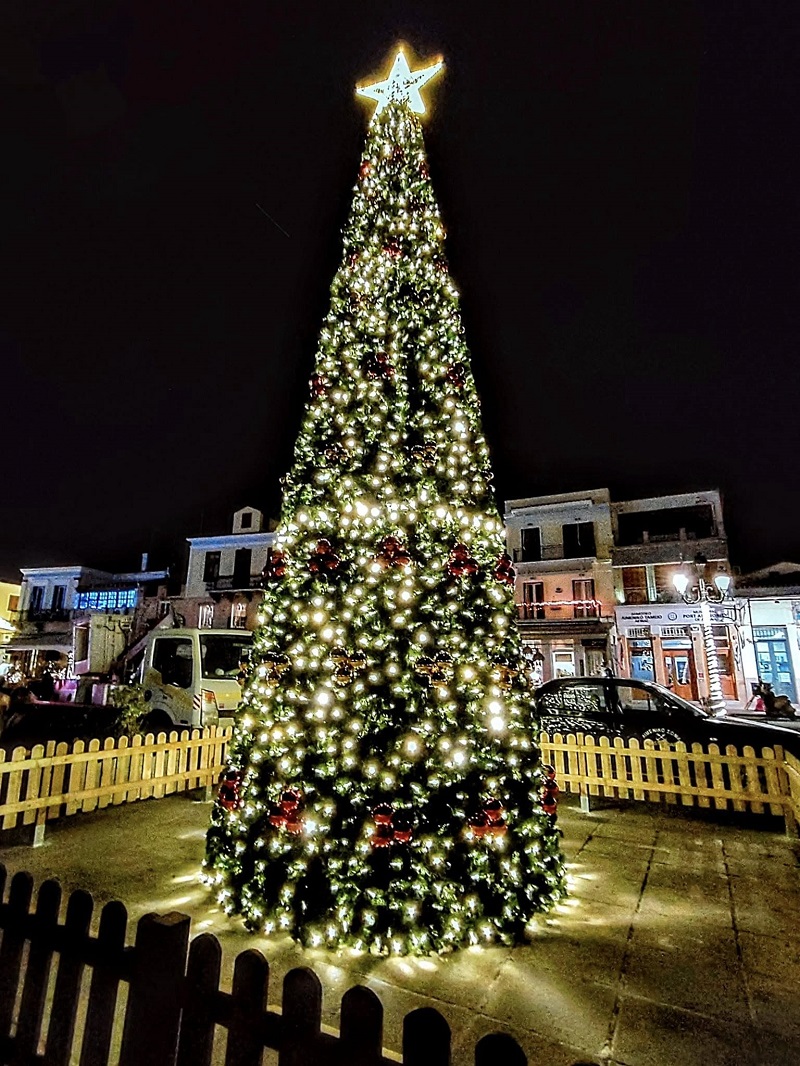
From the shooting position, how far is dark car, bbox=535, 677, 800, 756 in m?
8.89

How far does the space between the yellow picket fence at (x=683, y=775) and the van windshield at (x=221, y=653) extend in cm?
713

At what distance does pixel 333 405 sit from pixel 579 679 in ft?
26.5

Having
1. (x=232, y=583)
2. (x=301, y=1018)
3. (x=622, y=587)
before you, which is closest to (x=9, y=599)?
(x=232, y=583)

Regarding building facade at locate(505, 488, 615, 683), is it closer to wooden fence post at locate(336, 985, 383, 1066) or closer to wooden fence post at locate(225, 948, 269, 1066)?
wooden fence post at locate(225, 948, 269, 1066)

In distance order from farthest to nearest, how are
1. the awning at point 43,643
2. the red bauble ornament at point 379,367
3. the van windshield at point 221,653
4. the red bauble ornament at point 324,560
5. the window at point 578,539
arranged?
the awning at point 43,643, the window at point 578,539, the van windshield at point 221,653, the red bauble ornament at point 379,367, the red bauble ornament at point 324,560

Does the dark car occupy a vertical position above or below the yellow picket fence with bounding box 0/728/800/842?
above

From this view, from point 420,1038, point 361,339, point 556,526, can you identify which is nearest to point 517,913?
point 420,1038

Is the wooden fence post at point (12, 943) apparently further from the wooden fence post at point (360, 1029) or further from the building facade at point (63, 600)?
the building facade at point (63, 600)

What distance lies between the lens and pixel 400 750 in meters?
3.99

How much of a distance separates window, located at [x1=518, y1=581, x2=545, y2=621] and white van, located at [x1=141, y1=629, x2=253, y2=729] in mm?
18833

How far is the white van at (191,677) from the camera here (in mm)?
11258

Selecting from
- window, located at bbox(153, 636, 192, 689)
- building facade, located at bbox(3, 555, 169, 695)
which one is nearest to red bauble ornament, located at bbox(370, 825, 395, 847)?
window, located at bbox(153, 636, 192, 689)

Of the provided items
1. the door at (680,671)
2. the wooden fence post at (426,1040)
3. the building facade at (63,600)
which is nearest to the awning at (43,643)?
the building facade at (63,600)

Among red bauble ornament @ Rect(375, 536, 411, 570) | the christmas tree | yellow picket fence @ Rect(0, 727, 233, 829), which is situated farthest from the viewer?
yellow picket fence @ Rect(0, 727, 233, 829)
